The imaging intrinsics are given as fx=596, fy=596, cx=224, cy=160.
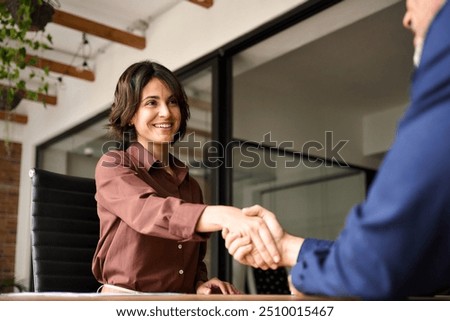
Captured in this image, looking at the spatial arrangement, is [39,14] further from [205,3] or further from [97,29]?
[97,29]

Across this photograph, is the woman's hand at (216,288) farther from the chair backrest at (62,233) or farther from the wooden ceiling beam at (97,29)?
the wooden ceiling beam at (97,29)

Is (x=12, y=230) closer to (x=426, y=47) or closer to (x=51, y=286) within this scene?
(x=51, y=286)

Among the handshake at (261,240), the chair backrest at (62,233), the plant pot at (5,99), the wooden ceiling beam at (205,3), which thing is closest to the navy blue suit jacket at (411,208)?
the handshake at (261,240)

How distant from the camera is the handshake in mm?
1044

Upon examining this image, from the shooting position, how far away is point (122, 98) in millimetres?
1727

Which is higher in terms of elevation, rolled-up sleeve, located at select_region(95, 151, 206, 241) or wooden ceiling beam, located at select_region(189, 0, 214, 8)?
wooden ceiling beam, located at select_region(189, 0, 214, 8)

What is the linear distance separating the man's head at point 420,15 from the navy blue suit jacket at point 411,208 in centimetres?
11

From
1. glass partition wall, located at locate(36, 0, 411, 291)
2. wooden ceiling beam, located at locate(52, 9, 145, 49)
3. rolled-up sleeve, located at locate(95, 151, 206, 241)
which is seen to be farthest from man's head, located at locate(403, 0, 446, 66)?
wooden ceiling beam, located at locate(52, 9, 145, 49)

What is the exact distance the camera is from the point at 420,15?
76 centimetres

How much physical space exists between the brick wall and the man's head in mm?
6851

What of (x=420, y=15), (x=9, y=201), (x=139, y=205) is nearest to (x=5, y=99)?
(x=9, y=201)

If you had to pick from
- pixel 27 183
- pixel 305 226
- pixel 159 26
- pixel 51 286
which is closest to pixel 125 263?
pixel 51 286

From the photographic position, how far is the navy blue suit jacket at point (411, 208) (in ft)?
1.87

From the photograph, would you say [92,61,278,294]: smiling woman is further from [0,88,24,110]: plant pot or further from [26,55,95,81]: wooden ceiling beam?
[26,55,95,81]: wooden ceiling beam
